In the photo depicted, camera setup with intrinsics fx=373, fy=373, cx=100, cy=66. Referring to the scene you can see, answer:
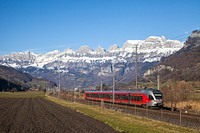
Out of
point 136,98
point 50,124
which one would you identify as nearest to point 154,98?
point 136,98

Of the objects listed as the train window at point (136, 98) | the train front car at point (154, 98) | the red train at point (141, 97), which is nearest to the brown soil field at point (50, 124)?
the train front car at point (154, 98)

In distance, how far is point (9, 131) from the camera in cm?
2814

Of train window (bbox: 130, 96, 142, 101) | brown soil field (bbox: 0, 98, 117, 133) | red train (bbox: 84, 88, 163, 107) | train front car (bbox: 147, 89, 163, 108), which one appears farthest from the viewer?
train window (bbox: 130, 96, 142, 101)

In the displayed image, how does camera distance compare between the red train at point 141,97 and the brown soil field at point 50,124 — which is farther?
the red train at point 141,97

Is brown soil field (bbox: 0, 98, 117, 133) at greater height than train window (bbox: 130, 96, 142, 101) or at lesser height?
lesser

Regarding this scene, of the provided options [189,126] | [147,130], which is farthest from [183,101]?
[147,130]

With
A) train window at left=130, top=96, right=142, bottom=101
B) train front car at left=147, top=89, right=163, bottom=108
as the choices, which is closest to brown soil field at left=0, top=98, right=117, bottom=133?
train front car at left=147, top=89, right=163, bottom=108

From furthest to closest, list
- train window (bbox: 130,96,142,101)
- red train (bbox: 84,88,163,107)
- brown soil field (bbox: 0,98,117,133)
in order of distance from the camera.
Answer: train window (bbox: 130,96,142,101)
red train (bbox: 84,88,163,107)
brown soil field (bbox: 0,98,117,133)

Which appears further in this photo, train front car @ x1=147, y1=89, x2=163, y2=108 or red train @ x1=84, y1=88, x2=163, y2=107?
red train @ x1=84, y1=88, x2=163, y2=107

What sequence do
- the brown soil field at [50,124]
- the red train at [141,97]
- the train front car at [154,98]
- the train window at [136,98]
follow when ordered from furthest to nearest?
1. the train window at [136,98]
2. the red train at [141,97]
3. the train front car at [154,98]
4. the brown soil field at [50,124]

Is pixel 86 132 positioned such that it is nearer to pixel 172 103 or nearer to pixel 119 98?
pixel 172 103

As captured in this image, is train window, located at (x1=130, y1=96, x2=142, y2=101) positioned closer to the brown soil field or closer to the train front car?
the train front car

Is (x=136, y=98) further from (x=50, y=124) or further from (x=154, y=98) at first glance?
(x=50, y=124)

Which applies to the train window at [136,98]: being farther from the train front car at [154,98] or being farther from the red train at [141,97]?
the train front car at [154,98]
